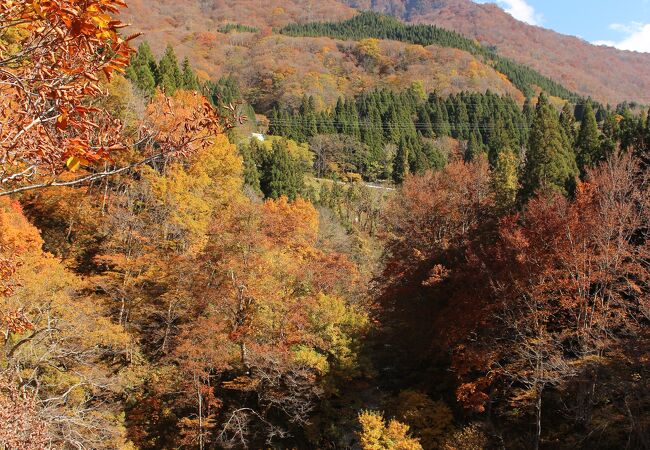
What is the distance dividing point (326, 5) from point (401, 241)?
13360cm

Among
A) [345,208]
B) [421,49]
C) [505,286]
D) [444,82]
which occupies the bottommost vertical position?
[345,208]

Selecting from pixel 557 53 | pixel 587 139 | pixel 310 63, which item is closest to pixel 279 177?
pixel 587 139

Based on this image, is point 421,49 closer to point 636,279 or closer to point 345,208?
point 345,208

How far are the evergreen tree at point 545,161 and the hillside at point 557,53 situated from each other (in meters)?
95.2

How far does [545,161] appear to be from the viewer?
83.4 ft

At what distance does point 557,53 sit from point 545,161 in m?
132

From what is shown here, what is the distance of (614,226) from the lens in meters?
12.5

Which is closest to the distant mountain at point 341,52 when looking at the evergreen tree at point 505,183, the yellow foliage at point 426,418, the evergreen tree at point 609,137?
the evergreen tree at point 609,137

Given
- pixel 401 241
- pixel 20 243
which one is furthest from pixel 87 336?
pixel 401 241

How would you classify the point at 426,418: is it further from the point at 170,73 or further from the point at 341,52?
the point at 341,52

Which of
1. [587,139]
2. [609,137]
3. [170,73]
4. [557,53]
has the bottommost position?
[587,139]

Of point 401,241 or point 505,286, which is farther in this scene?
point 401,241

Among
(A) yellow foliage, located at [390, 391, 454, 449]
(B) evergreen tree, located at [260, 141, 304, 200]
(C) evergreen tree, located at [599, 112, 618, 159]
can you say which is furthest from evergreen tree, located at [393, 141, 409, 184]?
(A) yellow foliage, located at [390, 391, 454, 449]

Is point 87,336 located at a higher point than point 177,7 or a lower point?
lower
